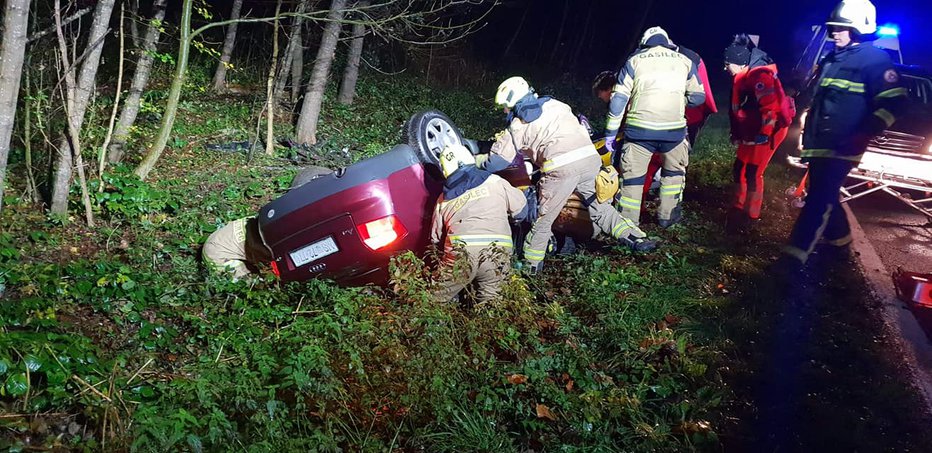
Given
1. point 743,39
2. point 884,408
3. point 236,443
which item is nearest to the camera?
point 236,443

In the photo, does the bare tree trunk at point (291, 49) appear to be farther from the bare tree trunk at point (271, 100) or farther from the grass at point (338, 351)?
the grass at point (338, 351)

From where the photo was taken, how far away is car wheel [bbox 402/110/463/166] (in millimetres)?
5180

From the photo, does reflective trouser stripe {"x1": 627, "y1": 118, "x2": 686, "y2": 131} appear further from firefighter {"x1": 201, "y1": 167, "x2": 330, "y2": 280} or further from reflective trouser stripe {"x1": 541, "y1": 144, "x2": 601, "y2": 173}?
firefighter {"x1": 201, "y1": 167, "x2": 330, "y2": 280}

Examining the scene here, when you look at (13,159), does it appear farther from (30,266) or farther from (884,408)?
(884,408)

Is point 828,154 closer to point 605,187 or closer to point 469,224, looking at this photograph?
point 605,187

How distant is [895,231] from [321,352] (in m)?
6.34

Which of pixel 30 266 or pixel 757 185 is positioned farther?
pixel 757 185

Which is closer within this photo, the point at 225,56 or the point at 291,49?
the point at 291,49

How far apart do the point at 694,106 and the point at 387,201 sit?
11.8 feet

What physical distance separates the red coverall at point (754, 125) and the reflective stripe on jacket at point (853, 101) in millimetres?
1292

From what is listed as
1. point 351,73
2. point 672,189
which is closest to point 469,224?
point 672,189

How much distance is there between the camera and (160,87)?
9.09 metres

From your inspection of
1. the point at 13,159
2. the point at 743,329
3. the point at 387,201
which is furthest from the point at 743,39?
the point at 13,159

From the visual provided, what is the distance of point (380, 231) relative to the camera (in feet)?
14.0
